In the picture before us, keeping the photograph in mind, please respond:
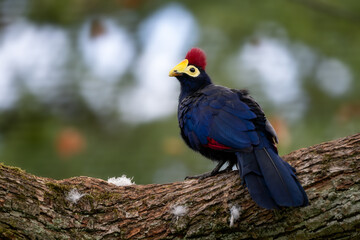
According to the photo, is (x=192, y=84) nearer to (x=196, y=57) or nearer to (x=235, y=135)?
(x=196, y=57)

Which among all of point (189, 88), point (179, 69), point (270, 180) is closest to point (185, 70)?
point (179, 69)

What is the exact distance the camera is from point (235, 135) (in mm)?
3111

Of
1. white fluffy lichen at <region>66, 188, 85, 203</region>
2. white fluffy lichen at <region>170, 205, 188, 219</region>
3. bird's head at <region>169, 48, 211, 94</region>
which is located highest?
bird's head at <region>169, 48, 211, 94</region>

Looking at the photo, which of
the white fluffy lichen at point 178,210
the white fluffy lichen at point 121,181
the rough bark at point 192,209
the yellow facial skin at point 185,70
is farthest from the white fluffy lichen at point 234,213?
the yellow facial skin at point 185,70

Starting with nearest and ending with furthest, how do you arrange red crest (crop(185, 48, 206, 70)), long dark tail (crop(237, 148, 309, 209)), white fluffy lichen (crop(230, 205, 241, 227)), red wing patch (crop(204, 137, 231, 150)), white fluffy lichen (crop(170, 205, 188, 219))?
1. long dark tail (crop(237, 148, 309, 209))
2. white fluffy lichen (crop(230, 205, 241, 227))
3. white fluffy lichen (crop(170, 205, 188, 219))
4. red wing patch (crop(204, 137, 231, 150))
5. red crest (crop(185, 48, 206, 70))

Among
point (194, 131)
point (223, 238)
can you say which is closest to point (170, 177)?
point (194, 131)

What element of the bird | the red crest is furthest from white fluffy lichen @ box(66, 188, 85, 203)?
the red crest

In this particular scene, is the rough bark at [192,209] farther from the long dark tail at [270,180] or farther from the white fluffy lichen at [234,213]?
the long dark tail at [270,180]

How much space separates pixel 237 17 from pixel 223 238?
240 centimetres

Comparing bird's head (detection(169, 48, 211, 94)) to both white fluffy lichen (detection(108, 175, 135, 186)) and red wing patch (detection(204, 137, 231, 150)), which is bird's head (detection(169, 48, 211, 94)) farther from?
white fluffy lichen (detection(108, 175, 135, 186))

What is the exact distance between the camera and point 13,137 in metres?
4.00

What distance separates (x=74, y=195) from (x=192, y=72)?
1.76m

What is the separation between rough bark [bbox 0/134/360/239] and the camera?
2.59 meters

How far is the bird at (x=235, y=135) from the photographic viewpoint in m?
2.58
